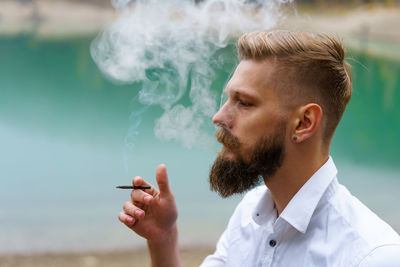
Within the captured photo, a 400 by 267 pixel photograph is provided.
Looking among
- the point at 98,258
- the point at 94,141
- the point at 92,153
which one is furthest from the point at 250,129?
the point at 94,141

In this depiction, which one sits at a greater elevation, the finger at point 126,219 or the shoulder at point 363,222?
the finger at point 126,219

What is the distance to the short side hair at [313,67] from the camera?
1215 millimetres

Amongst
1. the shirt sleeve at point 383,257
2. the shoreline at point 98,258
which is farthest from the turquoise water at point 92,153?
the shirt sleeve at point 383,257

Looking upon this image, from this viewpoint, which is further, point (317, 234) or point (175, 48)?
point (175, 48)

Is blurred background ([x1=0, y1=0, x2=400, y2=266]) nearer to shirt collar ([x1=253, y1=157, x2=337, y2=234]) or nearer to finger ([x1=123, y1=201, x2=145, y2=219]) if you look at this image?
finger ([x1=123, y1=201, x2=145, y2=219])

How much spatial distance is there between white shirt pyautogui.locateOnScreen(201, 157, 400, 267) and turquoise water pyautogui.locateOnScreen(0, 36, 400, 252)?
3612 millimetres

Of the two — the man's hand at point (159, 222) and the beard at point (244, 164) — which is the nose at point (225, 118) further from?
the man's hand at point (159, 222)

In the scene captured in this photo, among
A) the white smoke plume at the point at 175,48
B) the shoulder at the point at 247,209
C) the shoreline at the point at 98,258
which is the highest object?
the white smoke plume at the point at 175,48

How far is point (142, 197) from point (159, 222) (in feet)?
0.47

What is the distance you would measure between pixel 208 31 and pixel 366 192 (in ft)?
13.6

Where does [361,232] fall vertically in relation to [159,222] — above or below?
below

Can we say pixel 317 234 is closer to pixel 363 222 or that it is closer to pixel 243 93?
pixel 363 222

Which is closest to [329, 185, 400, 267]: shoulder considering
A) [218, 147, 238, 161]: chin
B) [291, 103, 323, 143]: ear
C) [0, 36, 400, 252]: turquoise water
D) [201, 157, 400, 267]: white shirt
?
[201, 157, 400, 267]: white shirt

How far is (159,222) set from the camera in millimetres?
1388
